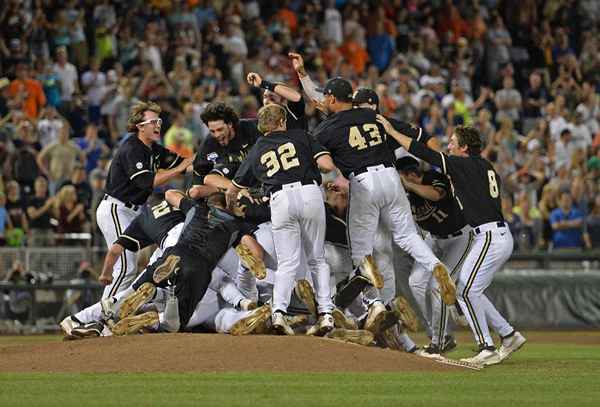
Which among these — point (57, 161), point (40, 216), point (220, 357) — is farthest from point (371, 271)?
point (57, 161)

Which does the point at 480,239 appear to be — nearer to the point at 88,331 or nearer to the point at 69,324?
the point at 88,331

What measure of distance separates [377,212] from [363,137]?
73 cm

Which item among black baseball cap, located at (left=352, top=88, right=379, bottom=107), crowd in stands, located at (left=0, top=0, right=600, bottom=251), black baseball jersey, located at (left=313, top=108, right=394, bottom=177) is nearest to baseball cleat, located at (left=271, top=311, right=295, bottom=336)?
black baseball jersey, located at (left=313, top=108, right=394, bottom=177)

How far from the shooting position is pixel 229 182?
42.5 ft

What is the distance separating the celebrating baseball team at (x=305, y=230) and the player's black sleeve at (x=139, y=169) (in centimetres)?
1

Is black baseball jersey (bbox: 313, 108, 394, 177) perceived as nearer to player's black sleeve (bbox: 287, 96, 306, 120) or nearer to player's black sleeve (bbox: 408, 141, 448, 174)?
player's black sleeve (bbox: 408, 141, 448, 174)

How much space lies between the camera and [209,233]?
1307 centimetres

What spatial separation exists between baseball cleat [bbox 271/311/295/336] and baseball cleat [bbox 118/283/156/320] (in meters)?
1.25

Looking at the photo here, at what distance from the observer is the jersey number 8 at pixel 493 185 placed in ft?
42.5

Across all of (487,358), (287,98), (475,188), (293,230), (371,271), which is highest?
(287,98)

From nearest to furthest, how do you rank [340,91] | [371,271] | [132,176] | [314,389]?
1. [314,389]
2. [371,271]
3. [340,91]
4. [132,176]

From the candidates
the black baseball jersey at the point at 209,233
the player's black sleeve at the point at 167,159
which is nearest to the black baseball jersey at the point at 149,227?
the black baseball jersey at the point at 209,233

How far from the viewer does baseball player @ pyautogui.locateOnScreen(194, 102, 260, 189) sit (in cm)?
1318

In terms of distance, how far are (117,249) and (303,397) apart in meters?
4.52
